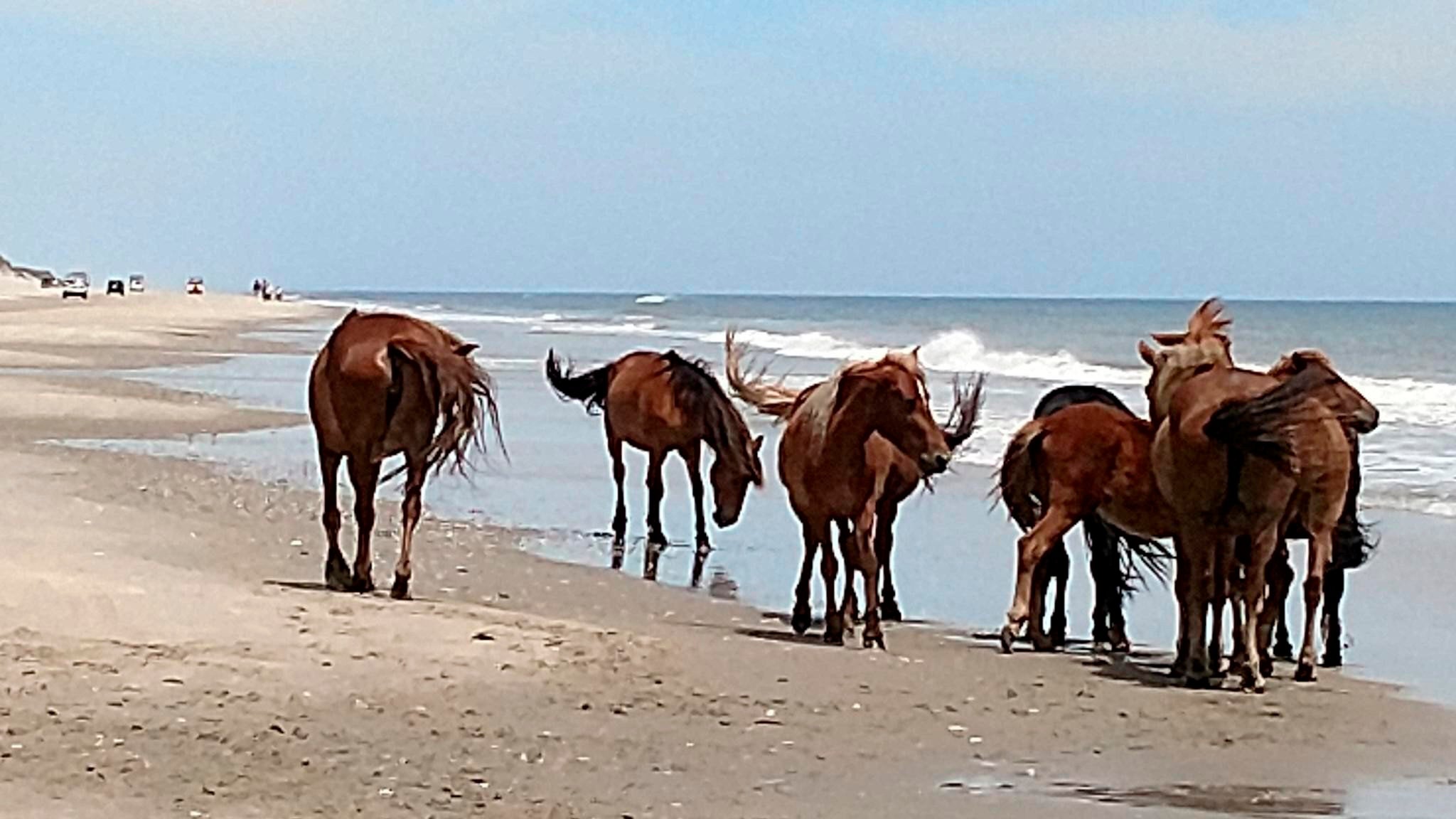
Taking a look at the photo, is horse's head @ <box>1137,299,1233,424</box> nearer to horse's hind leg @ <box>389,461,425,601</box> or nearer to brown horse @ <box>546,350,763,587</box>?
horse's hind leg @ <box>389,461,425,601</box>

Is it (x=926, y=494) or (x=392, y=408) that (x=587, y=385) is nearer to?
(x=926, y=494)

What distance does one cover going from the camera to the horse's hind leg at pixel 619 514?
1483 cm

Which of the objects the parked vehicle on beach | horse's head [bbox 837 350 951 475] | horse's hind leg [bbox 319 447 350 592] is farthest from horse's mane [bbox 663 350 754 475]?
the parked vehicle on beach

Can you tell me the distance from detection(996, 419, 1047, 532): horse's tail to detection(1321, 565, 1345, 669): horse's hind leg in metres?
1.50

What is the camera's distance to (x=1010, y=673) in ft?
33.0

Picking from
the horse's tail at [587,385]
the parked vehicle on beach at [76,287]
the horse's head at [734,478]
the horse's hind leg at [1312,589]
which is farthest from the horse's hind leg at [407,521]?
the parked vehicle on beach at [76,287]

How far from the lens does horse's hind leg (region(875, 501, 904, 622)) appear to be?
11.5 meters

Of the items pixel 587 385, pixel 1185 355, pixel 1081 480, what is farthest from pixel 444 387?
pixel 587 385

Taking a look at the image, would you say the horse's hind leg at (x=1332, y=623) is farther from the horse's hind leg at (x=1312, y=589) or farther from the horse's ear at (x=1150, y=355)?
the horse's ear at (x=1150, y=355)

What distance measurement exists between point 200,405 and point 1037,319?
92.0 m

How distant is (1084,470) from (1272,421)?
1398 millimetres

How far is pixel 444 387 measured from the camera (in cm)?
1102

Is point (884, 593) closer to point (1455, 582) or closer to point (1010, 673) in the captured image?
point (1010, 673)

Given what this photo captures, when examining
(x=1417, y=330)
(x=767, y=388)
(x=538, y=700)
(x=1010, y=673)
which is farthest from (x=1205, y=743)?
(x=1417, y=330)
